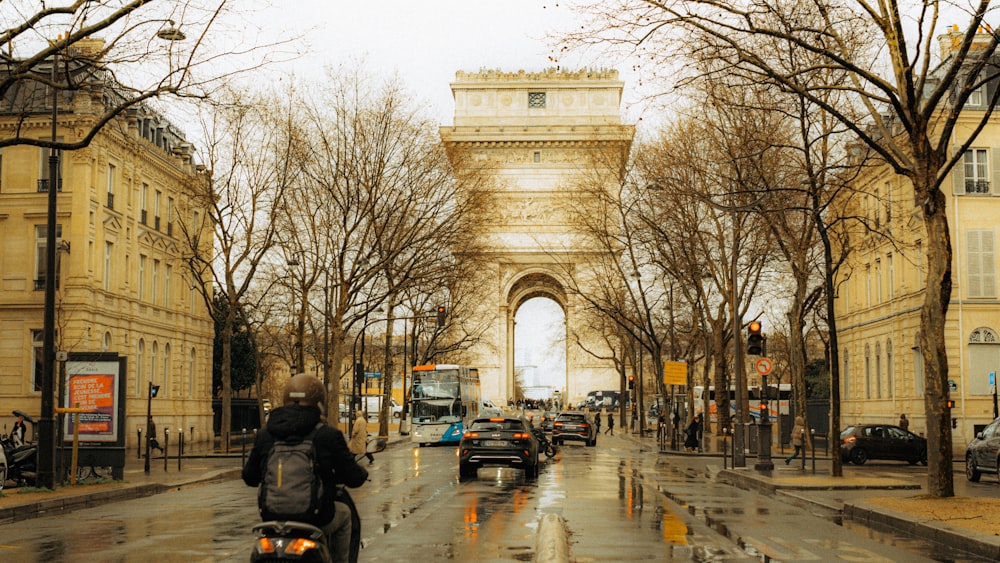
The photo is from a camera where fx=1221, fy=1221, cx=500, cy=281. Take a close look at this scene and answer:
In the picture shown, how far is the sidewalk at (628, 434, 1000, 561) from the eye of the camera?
47.1ft

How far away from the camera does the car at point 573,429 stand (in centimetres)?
4888

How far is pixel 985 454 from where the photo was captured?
87.3 ft

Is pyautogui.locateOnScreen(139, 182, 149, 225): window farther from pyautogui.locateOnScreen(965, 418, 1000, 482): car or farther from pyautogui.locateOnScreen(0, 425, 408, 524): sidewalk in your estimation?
pyautogui.locateOnScreen(965, 418, 1000, 482): car

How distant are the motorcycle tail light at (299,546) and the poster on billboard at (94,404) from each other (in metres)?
19.4

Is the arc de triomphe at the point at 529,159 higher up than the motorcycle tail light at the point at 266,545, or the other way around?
the arc de triomphe at the point at 529,159

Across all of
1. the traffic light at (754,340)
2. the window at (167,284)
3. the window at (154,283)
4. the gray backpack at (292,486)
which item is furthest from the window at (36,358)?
the gray backpack at (292,486)

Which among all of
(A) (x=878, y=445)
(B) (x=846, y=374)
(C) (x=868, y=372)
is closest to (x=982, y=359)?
(C) (x=868, y=372)

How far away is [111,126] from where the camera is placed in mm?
44000

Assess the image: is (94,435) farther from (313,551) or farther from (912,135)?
(313,551)

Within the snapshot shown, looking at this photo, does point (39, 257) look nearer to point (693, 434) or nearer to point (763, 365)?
point (693, 434)

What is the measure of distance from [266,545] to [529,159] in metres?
78.6

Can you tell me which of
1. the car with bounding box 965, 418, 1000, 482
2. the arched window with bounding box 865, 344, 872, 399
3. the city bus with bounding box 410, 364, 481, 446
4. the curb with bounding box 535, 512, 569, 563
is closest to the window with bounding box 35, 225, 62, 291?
the city bus with bounding box 410, 364, 481, 446

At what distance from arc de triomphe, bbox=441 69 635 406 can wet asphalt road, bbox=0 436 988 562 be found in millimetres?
57540

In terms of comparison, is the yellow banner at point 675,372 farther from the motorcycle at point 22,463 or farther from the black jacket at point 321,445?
the black jacket at point 321,445
